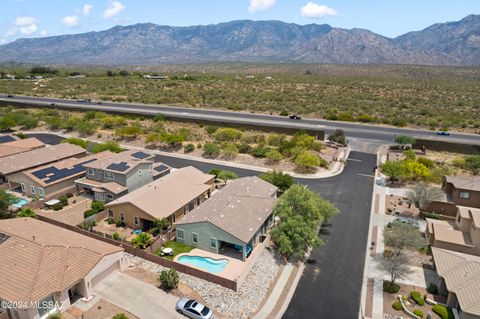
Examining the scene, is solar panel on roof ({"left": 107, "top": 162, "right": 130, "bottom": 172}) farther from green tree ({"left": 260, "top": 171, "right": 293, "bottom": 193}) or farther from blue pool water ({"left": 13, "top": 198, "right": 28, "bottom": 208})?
green tree ({"left": 260, "top": 171, "right": 293, "bottom": 193})

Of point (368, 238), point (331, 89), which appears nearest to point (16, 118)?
point (368, 238)

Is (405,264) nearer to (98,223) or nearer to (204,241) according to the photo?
(204,241)

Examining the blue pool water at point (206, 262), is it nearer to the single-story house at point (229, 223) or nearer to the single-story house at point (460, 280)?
the single-story house at point (229, 223)

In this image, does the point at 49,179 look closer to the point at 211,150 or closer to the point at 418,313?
the point at 211,150

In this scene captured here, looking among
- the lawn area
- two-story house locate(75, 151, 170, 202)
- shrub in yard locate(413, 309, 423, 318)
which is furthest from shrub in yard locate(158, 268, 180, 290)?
shrub in yard locate(413, 309, 423, 318)

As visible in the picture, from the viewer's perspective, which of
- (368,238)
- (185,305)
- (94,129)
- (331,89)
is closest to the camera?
(185,305)
